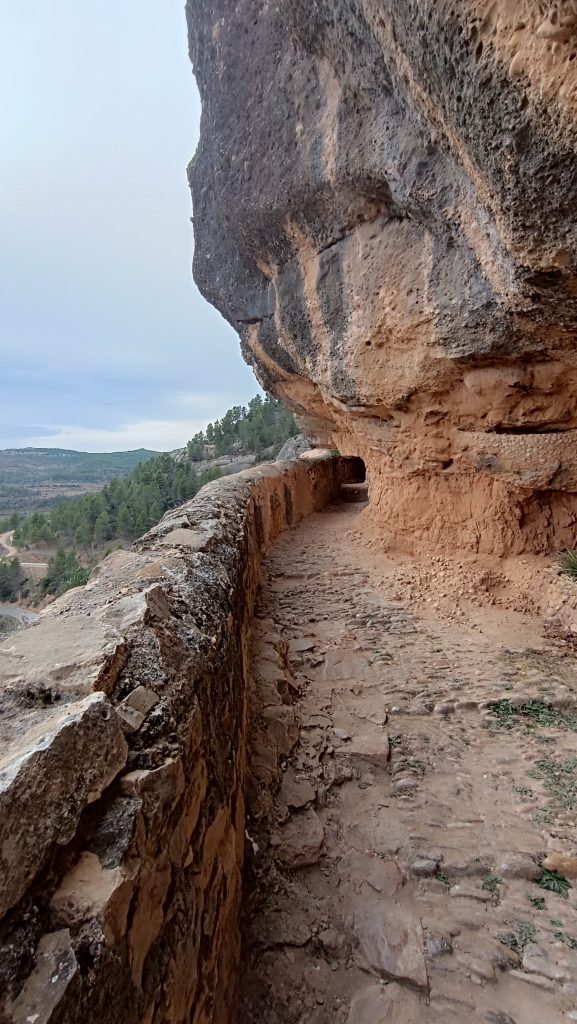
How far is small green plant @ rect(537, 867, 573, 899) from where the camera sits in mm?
2013

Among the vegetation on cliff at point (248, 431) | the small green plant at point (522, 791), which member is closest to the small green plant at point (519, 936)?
the small green plant at point (522, 791)

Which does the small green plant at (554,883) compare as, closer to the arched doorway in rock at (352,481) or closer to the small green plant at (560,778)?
the small green plant at (560,778)

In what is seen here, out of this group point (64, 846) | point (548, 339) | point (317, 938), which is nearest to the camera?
point (64, 846)

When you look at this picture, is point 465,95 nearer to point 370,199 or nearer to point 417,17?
point 417,17

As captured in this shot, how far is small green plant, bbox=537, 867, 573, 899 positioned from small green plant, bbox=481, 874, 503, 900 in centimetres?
16

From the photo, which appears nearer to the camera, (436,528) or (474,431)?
(474,431)

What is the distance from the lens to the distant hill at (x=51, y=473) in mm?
57719

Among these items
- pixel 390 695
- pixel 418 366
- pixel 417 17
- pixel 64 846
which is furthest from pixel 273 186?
pixel 64 846

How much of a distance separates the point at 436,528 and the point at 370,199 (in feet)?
10.3

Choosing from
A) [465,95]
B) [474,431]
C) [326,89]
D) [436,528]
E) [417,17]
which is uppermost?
[326,89]

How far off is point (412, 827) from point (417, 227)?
13.6ft

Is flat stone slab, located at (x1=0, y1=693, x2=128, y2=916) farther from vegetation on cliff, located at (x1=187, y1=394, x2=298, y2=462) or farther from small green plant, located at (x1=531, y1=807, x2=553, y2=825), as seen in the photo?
vegetation on cliff, located at (x1=187, y1=394, x2=298, y2=462)

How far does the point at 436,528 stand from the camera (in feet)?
17.4

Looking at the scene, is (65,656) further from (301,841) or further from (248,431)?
(248,431)
